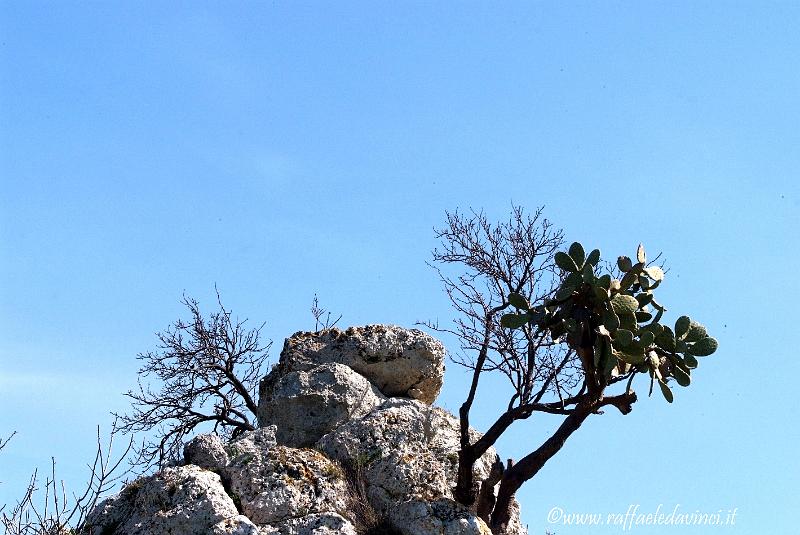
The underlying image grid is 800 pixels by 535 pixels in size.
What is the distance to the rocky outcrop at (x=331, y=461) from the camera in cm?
1324

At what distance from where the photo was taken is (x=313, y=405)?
15430 mm

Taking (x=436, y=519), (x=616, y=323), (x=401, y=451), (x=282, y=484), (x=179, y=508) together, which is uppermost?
(x=616, y=323)

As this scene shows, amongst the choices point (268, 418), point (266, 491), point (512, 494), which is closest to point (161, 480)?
point (266, 491)

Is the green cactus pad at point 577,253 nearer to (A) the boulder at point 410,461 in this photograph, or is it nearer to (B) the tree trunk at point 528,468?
(B) the tree trunk at point 528,468

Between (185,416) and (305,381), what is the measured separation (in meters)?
6.02

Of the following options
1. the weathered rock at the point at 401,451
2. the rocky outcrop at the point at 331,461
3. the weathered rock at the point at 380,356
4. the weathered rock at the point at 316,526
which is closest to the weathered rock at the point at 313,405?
the rocky outcrop at the point at 331,461

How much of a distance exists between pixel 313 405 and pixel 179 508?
2978mm

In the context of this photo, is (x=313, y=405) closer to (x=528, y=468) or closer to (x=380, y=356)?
(x=380, y=356)

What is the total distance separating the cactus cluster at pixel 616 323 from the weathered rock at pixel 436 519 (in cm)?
256

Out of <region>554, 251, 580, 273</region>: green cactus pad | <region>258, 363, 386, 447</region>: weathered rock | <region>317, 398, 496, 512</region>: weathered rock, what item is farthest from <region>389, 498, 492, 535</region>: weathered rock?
<region>554, 251, 580, 273</region>: green cactus pad

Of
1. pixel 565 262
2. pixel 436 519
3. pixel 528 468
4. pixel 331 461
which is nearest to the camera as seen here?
pixel 436 519

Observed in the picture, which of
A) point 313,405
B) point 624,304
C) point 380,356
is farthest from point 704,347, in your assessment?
point 313,405

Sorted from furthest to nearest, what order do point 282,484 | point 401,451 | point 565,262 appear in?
1. point 401,451
2. point 565,262
3. point 282,484

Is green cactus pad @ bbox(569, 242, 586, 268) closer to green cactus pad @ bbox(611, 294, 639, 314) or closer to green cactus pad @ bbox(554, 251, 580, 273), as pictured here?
green cactus pad @ bbox(554, 251, 580, 273)
